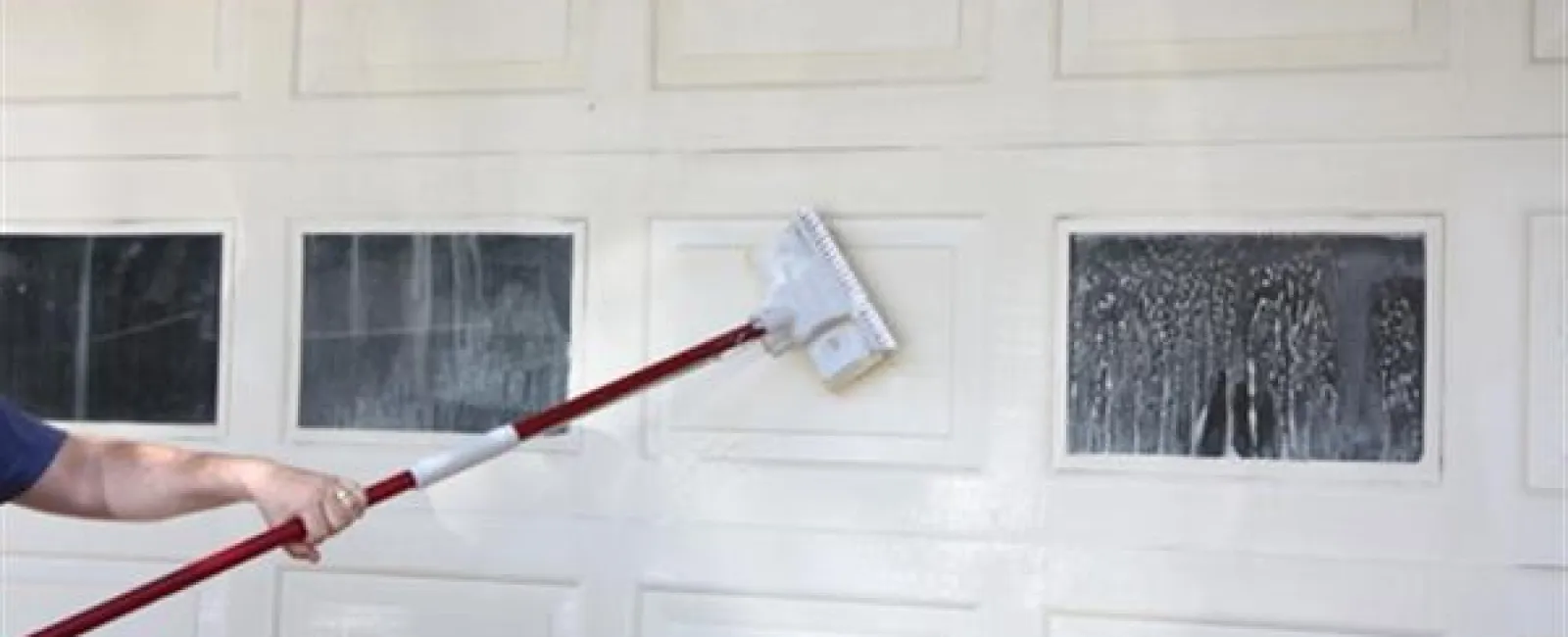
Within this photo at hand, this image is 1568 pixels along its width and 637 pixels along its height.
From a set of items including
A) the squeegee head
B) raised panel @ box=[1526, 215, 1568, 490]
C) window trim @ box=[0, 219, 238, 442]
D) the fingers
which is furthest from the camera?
window trim @ box=[0, 219, 238, 442]

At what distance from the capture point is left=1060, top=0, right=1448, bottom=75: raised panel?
6.22 feet

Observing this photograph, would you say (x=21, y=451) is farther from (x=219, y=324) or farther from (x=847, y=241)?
(x=847, y=241)

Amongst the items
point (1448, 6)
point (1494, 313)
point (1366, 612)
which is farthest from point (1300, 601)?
point (1448, 6)

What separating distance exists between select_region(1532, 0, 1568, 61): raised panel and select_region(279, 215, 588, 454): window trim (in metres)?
1.15

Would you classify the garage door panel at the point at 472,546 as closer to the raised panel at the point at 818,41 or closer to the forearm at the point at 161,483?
the forearm at the point at 161,483

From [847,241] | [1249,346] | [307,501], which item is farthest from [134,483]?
[1249,346]

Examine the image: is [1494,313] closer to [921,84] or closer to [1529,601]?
[1529,601]

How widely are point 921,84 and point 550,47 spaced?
0.49 meters

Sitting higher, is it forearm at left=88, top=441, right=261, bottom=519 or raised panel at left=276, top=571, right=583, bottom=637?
forearm at left=88, top=441, right=261, bottom=519

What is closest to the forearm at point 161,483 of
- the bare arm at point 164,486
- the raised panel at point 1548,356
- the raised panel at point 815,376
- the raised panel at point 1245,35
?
the bare arm at point 164,486

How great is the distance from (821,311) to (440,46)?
647 mm

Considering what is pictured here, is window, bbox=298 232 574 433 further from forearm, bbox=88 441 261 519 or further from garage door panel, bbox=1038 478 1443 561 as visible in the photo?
garage door panel, bbox=1038 478 1443 561

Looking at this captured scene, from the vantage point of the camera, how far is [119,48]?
7.59 ft

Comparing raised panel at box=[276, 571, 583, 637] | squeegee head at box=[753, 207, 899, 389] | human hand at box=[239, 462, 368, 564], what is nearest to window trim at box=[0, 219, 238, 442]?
raised panel at box=[276, 571, 583, 637]
